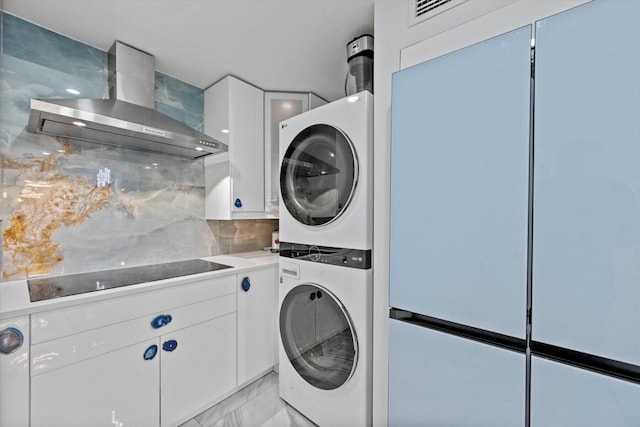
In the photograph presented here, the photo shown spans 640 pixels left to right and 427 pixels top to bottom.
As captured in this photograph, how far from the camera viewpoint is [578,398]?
752 mm

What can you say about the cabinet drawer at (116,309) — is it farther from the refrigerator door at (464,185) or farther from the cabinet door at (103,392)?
the refrigerator door at (464,185)

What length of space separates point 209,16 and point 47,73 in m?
1.06

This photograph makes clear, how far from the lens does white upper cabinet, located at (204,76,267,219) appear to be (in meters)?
2.26

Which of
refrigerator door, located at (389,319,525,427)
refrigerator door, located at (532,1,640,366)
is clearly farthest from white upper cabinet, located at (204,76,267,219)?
refrigerator door, located at (532,1,640,366)

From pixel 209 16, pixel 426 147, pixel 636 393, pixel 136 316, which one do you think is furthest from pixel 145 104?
pixel 636 393

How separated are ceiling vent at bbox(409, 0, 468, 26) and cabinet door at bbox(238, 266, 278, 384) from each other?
1790mm

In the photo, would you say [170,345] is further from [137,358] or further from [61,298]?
[61,298]

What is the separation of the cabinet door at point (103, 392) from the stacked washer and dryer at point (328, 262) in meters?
0.76

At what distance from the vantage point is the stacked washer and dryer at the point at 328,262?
1405 mm

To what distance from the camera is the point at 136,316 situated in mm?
1475

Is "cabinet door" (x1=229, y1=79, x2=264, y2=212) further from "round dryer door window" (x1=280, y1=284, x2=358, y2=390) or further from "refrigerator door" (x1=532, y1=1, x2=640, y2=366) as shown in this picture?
"refrigerator door" (x1=532, y1=1, x2=640, y2=366)

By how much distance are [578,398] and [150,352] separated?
182 centimetres

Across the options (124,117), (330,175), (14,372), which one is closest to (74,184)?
(124,117)

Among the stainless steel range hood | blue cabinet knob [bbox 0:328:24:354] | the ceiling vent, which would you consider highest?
the ceiling vent
